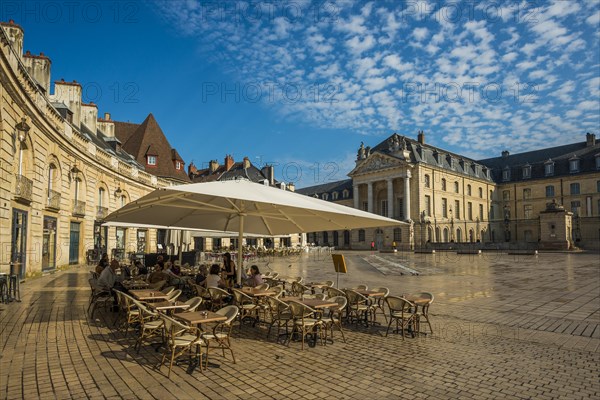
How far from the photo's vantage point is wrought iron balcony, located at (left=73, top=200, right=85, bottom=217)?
21875 millimetres

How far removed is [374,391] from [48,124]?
59.6 ft

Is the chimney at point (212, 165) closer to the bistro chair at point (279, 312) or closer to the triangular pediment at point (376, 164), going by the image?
the triangular pediment at point (376, 164)

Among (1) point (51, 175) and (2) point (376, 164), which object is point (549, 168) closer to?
(2) point (376, 164)

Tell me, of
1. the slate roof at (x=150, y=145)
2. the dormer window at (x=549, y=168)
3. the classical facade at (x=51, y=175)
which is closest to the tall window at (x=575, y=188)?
the dormer window at (x=549, y=168)

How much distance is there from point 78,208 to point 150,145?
16.5 m

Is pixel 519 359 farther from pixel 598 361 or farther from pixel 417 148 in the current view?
pixel 417 148

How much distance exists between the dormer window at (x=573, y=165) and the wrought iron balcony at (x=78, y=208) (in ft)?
223

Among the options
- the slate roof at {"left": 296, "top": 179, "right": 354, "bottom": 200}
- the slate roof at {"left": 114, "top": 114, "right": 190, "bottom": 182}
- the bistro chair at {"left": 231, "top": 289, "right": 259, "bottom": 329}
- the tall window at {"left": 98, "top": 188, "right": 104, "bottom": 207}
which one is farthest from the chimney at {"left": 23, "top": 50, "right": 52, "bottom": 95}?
the slate roof at {"left": 296, "top": 179, "right": 354, "bottom": 200}

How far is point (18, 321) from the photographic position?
802 cm

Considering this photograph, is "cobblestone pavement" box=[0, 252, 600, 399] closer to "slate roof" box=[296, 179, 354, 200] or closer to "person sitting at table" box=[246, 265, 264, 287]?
"person sitting at table" box=[246, 265, 264, 287]

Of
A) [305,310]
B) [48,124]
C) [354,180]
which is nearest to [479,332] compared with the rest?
[305,310]

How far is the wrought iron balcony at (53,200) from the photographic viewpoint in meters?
18.4

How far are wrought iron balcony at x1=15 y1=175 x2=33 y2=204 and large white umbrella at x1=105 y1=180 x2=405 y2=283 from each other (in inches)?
262

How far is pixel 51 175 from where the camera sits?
19375 mm
